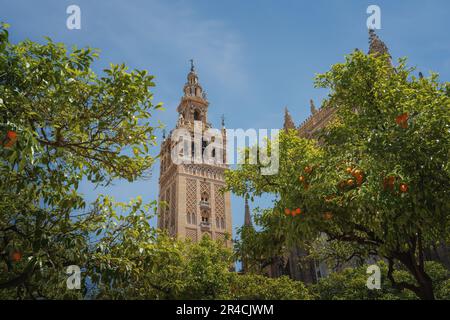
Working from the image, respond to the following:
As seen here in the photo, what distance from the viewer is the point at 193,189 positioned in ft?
152

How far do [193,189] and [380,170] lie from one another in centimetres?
4054

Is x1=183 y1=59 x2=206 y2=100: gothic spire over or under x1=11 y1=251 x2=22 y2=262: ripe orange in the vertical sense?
over

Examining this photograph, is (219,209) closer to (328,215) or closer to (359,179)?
(328,215)

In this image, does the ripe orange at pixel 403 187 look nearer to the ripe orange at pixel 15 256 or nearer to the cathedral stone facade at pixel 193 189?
the ripe orange at pixel 15 256

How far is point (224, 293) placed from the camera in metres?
17.1

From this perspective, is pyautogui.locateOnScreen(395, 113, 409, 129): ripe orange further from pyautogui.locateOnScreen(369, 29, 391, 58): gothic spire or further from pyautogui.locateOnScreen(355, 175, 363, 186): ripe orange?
pyautogui.locateOnScreen(369, 29, 391, 58): gothic spire

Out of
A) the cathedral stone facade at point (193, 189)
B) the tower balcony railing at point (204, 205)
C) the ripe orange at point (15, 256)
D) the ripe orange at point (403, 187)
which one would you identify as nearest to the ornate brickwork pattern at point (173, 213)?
the cathedral stone facade at point (193, 189)

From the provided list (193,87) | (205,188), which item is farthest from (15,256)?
(193,87)

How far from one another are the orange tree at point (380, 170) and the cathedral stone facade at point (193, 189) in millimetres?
34622

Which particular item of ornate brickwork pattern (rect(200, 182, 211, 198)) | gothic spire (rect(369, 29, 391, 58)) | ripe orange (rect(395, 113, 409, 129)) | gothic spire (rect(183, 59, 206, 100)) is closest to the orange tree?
ripe orange (rect(395, 113, 409, 129))

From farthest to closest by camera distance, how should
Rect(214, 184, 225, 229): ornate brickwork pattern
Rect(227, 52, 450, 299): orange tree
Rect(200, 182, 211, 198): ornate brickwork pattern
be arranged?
Rect(200, 182, 211, 198): ornate brickwork pattern, Rect(214, 184, 225, 229): ornate brickwork pattern, Rect(227, 52, 450, 299): orange tree

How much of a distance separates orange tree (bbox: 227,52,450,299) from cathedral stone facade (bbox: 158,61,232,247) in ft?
114

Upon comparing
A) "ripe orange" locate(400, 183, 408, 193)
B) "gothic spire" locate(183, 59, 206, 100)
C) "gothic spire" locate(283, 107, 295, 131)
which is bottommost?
"ripe orange" locate(400, 183, 408, 193)

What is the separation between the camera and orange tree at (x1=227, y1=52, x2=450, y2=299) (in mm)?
6453
